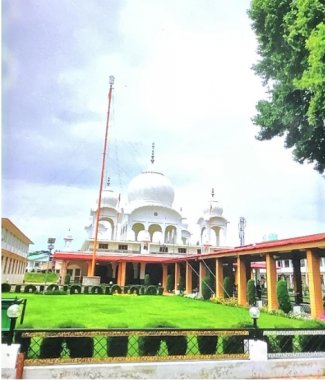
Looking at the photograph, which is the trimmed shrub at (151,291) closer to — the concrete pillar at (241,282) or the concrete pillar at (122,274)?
the concrete pillar at (122,274)

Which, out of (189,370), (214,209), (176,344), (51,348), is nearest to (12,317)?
(51,348)

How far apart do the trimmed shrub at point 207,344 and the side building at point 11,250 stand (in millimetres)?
22902

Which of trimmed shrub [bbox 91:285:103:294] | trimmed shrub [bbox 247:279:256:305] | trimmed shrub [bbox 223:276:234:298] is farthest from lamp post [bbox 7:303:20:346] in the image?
trimmed shrub [bbox 91:285:103:294]

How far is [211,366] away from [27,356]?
342cm

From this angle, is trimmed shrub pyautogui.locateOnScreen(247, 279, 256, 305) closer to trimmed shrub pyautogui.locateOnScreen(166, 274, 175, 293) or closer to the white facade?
trimmed shrub pyautogui.locateOnScreen(166, 274, 175, 293)

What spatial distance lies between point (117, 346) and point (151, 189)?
119 ft

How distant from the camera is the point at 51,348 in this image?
20.7 feet

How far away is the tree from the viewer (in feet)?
27.9

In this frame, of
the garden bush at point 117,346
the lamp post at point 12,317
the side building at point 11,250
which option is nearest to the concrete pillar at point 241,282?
the garden bush at point 117,346

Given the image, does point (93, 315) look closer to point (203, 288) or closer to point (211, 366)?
point (211, 366)

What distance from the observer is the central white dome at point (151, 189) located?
4247 centimetres

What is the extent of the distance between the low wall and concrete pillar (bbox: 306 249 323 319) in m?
7.45

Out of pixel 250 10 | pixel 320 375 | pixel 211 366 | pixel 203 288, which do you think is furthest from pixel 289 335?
pixel 203 288

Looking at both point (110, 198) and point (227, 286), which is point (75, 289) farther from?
point (110, 198)
